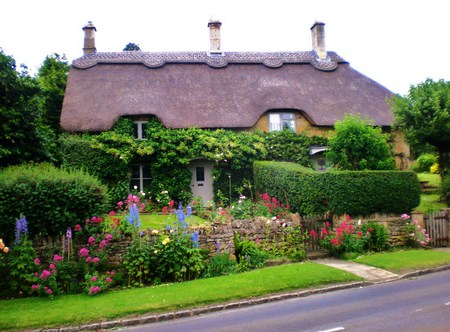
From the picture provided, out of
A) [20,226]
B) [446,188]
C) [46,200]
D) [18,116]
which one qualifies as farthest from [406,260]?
[18,116]

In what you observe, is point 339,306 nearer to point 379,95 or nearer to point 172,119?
point 172,119

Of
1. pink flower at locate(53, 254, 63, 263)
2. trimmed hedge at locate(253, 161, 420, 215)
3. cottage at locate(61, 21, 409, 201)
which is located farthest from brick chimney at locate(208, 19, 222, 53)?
pink flower at locate(53, 254, 63, 263)

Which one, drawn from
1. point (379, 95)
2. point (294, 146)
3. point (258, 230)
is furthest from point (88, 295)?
point (379, 95)

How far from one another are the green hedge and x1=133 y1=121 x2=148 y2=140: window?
9.31m

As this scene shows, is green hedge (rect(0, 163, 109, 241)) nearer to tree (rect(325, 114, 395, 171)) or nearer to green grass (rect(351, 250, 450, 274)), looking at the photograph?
green grass (rect(351, 250, 450, 274))

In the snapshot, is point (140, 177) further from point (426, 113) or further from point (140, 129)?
point (426, 113)

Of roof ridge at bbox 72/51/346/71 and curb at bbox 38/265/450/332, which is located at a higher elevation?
roof ridge at bbox 72/51/346/71

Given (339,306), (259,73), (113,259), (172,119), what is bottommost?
(339,306)

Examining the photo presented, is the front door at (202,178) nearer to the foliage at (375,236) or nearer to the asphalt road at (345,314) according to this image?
the foliage at (375,236)

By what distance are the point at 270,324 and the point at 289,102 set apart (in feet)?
48.5

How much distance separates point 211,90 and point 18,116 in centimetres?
983

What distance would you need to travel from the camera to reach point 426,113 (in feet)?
54.4

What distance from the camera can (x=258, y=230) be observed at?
36.7ft

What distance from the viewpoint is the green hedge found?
8562mm
